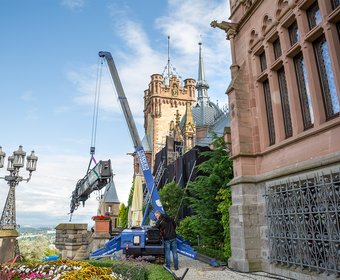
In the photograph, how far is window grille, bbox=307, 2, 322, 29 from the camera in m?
7.18

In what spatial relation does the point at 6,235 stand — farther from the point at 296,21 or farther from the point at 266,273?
the point at 296,21

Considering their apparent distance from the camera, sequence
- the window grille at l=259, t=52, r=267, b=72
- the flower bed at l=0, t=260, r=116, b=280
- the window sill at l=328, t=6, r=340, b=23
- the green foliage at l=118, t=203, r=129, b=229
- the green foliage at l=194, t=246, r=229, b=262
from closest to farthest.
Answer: the flower bed at l=0, t=260, r=116, b=280, the window sill at l=328, t=6, r=340, b=23, the window grille at l=259, t=52, r=267, b=72, the green foliage at l=194, t=246, r=229, b=262, the green foliage at l=118, t=203, r=129, b=229

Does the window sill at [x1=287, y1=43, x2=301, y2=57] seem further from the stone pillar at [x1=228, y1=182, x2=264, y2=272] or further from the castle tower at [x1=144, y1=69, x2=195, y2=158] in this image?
the castle tower at [x1=144, y1=69, x2=195, y2=158]

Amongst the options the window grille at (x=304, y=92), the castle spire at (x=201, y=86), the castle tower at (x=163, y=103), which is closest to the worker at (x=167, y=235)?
the window grille at (x=304, y=92)

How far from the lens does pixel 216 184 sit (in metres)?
13.1

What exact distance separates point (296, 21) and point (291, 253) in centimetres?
595

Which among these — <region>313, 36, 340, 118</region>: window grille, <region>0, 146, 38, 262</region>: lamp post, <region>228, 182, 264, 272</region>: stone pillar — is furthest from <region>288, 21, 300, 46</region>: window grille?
<region>0, 146, 38, 262</region>: lamp post

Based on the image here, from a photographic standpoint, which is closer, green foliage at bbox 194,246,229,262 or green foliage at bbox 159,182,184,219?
green foliage at bbox 194,246,229,262

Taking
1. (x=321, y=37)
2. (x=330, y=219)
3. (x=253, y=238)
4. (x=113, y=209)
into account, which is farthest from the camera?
(x=113, y=209)

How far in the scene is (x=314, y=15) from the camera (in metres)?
7.33

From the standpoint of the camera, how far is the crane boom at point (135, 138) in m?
12.8

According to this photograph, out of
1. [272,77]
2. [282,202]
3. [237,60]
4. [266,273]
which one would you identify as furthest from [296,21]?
[266,273]

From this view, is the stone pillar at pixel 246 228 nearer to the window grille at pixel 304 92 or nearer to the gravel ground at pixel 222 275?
the gravel ground at pixel 222 275

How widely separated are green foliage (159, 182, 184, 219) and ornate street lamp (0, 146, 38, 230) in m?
11.0
